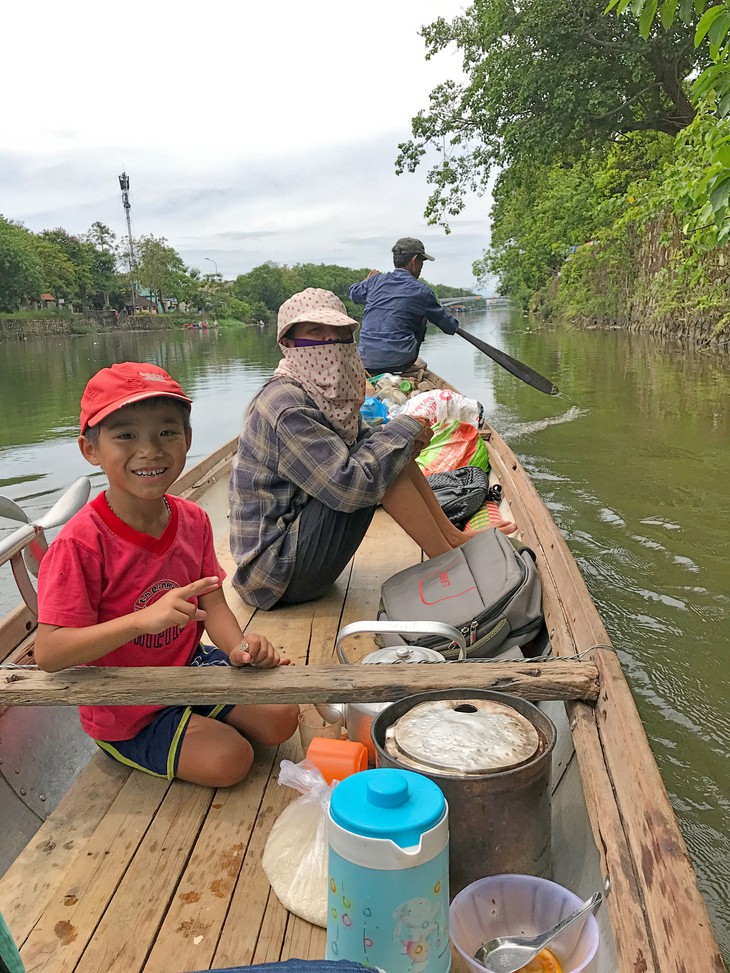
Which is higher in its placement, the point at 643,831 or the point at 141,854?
the point at 643,831

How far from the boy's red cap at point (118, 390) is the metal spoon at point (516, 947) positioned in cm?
128

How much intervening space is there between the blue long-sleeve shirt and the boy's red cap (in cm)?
535

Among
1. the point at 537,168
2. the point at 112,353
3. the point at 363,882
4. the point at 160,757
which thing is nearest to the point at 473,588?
the point at 160,757

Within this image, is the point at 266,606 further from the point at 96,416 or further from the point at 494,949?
the point at 494,949

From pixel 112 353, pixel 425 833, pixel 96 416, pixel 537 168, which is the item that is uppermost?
pixel 537 168

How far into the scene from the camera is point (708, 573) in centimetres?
479

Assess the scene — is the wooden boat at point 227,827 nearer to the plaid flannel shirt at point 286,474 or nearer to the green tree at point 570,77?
the plaid flannel shirt at point 286,474

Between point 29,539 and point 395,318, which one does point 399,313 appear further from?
point 29,539

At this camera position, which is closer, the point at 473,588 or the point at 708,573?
the point at 473,588

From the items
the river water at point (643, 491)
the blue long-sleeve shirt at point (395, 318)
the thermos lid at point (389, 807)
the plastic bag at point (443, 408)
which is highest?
the blue long-sleeve shirt at point (395, 318)

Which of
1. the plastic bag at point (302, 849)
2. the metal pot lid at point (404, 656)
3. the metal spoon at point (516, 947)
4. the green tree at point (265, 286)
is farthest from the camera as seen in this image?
the green tree at point (265, 286)

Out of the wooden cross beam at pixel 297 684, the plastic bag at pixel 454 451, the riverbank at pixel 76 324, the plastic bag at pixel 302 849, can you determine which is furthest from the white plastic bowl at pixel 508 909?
the riverbank at pixel 76 324

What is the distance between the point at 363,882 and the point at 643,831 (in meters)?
0.48

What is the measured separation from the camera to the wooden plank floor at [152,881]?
141cm
